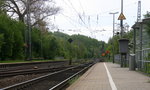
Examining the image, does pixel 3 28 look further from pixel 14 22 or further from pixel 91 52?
pixel 91 52

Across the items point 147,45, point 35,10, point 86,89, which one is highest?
point 35,10

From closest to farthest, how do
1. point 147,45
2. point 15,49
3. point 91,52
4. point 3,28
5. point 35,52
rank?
1. point 147,45
2. point 3,28
3. point 15,49
4. point 35,52
5. point 91,52

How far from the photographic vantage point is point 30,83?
14414 mm

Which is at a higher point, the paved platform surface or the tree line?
the tree line

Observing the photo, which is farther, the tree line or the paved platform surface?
the tree line

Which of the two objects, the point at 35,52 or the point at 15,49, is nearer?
the point at 15,49

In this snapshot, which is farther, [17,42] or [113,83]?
[17,42]

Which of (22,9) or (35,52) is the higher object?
(22,9)

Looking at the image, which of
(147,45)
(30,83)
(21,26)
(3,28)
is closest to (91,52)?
(21,26)

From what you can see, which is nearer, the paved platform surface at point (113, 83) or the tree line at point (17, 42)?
the paved platform surface at point (113, 83)

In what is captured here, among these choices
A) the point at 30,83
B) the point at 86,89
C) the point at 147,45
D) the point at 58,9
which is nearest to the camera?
the point at 86,89

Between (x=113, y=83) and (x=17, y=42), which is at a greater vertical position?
(x=17, y=42)

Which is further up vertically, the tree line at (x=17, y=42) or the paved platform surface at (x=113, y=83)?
the tree line at (x=17, y=42)

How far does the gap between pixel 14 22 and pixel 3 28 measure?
7080mm
